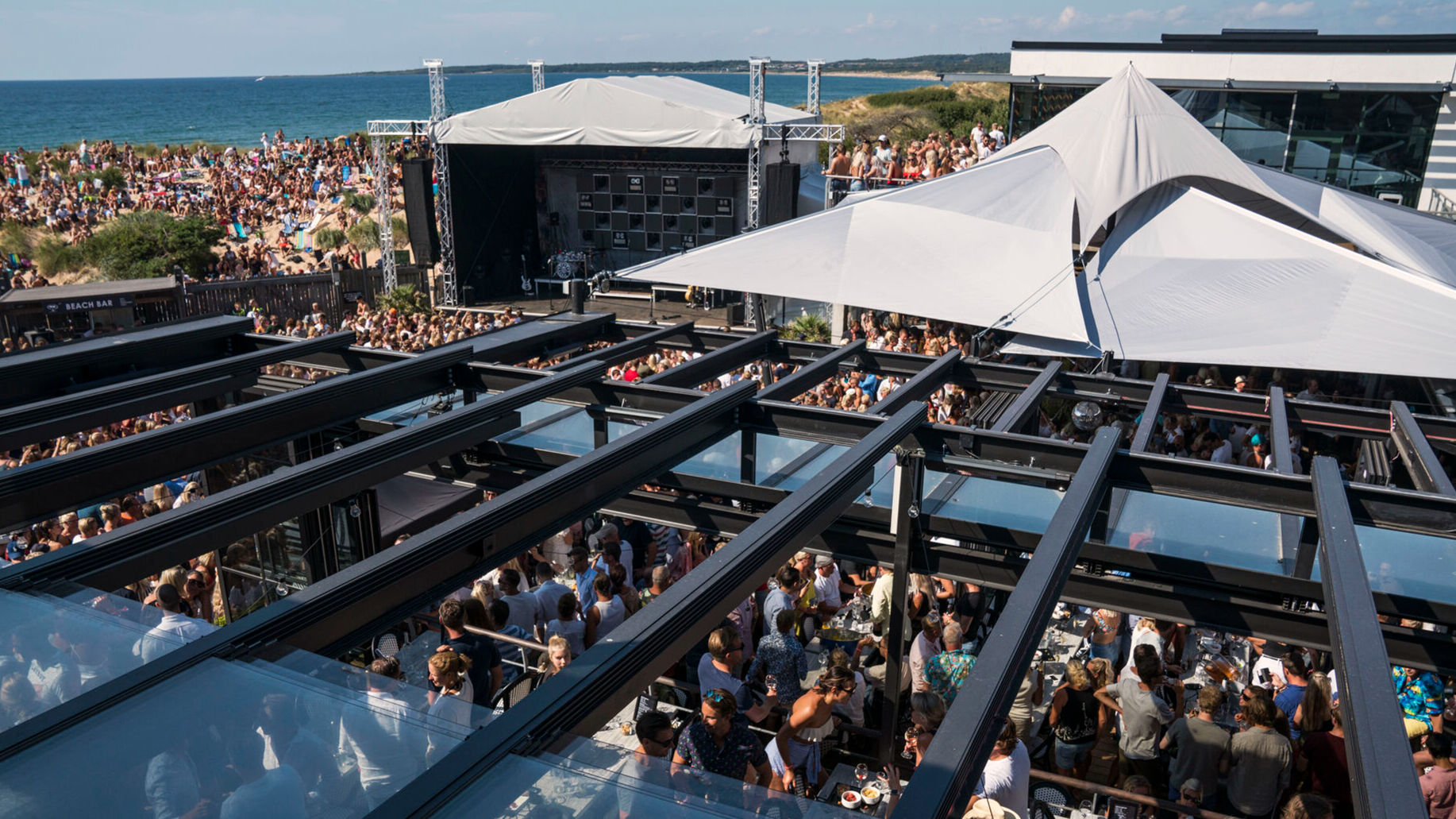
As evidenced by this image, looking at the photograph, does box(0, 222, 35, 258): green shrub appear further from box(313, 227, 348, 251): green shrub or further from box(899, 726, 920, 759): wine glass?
box(899, 726, 920, 759): wine glass

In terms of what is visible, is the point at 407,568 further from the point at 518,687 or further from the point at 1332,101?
the point at 1332,101

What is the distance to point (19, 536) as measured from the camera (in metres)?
7.85

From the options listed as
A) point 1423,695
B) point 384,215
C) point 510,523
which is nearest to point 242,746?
point 510,523

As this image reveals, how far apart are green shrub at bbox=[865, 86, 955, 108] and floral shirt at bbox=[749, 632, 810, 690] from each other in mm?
55413

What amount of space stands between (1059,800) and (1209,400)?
120 inches

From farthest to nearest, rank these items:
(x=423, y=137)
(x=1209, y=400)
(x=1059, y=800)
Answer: (x=423, y=137), (x=1209, y=400), (x=1059, y=800)

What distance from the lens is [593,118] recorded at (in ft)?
65.4

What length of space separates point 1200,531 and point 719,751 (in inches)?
109

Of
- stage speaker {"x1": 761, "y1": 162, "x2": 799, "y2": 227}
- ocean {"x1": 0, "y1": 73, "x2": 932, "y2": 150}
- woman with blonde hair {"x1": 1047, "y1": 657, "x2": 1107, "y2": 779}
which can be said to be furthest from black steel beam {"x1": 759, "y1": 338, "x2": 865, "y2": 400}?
ocean {"x1": 0, "y1": 73, "x2": 932, "y2": 150}

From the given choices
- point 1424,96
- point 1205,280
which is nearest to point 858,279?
point 1205,280

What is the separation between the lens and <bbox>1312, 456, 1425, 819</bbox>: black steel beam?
2164 mm

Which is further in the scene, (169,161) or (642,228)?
(169,161)

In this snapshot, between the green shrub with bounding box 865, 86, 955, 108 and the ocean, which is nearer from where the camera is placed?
the green shrub with bounding box 865, 86, 955, 108

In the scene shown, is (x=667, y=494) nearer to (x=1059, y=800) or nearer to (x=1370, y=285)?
(x=1059, y=800)
